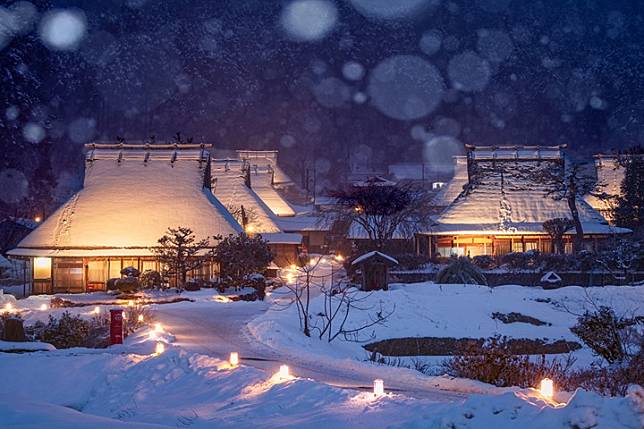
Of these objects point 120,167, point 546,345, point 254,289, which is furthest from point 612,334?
point 120,167

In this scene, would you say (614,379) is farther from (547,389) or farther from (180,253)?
(180,253)

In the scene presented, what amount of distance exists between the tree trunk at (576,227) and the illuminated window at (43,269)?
3047 centimetres

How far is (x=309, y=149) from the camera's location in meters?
131

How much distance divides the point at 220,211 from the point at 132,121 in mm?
105200

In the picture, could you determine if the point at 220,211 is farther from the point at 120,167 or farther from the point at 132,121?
the point at 132,121

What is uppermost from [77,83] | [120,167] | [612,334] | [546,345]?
[77,83]

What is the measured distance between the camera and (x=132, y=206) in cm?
3556

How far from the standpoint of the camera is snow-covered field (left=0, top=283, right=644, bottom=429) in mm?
7285

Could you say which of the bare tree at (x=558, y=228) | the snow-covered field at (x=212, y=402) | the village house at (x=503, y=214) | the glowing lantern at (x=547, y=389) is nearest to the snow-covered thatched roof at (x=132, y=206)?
the village house at (x=503, y=214)

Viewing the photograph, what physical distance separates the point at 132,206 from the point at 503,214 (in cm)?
2446

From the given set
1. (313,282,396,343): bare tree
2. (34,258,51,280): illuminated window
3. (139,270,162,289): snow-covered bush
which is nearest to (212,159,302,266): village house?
(139,270,162,289): snow-covered bush

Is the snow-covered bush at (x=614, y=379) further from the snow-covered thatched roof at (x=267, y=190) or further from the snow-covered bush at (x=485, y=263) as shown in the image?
the snow-covered thatched roof at (x=267, y=190)

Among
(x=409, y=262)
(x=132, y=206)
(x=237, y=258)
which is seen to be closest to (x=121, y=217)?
(x=132, y=206)

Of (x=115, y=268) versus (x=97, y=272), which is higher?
(x=115, y=268)
